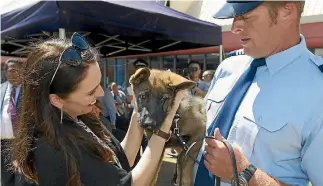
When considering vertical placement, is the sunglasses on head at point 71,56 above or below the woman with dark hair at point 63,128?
above

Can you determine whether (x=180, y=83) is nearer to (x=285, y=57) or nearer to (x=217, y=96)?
(x=217, y=96)

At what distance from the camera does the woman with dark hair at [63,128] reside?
158 cm

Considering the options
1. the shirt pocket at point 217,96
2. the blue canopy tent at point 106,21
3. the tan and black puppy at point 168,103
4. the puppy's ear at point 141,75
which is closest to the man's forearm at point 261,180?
the shirt pocket at point 217,96

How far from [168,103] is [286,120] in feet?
3.96

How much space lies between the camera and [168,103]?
8.40ft

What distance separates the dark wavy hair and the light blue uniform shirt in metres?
0.65

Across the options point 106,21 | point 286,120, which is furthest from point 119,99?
point 286,120

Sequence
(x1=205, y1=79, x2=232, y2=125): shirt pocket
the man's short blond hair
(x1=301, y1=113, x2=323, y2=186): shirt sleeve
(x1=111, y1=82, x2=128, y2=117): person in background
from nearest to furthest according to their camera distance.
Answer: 1. (x1=301, y1=113, x2=323, y2=186): shirt sleeve
2. the man's short blond hair
3. (x1=205, y1=79, x2=232, y2=125): shirt pocket
4. (x1=111, y1=82, x2=128, y2=117): person in background

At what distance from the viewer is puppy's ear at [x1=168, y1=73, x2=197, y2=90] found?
8.41ft

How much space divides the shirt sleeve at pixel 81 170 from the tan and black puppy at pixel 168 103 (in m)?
0.76

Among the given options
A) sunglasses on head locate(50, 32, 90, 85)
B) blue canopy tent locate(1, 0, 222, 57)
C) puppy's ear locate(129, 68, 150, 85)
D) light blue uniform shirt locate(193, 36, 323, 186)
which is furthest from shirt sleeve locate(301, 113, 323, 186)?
blue canopy tent locate(1, 0, 222, 57)

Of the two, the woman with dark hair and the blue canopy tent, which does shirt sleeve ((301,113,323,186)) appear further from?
the blue canopy tent

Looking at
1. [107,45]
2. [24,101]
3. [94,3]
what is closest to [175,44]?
[107,45]

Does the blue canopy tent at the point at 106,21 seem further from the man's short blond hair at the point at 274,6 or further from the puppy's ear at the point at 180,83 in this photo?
the man's short blond hair at the point at 274,6
